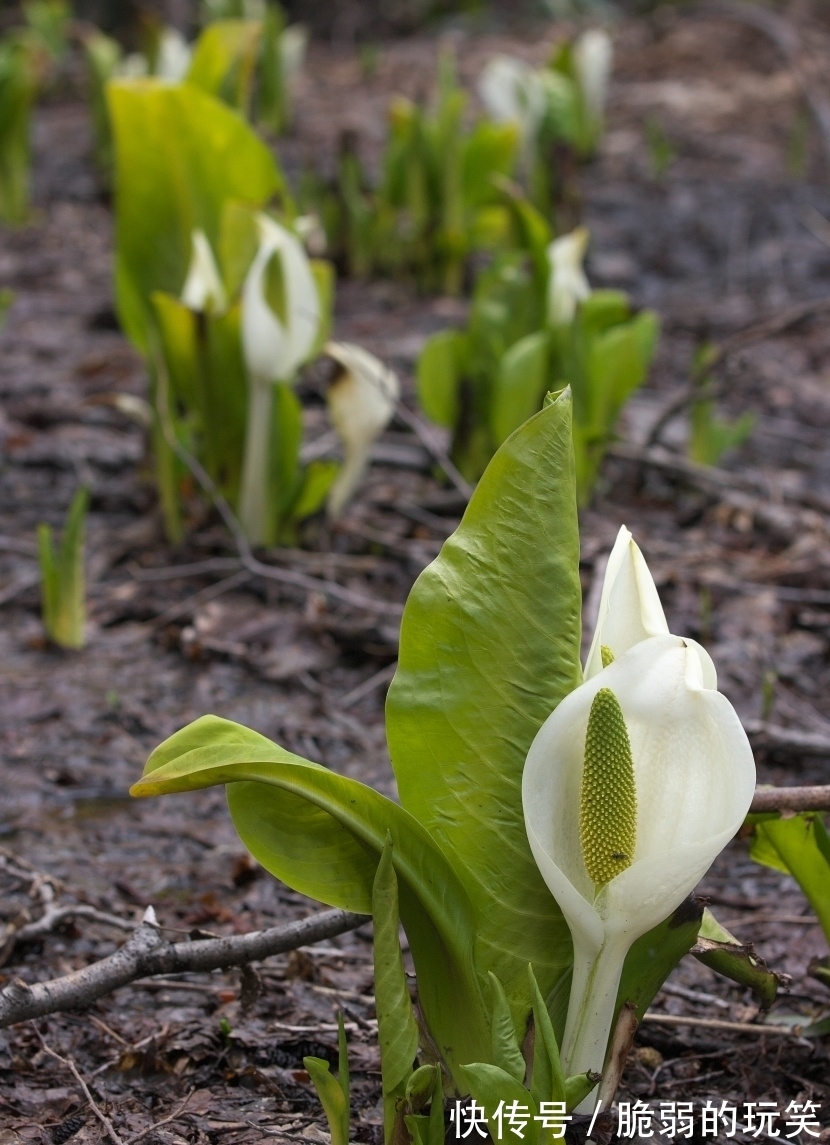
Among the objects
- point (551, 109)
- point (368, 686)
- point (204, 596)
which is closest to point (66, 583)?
A: point (204, 596)

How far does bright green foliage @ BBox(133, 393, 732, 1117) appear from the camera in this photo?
102 cm

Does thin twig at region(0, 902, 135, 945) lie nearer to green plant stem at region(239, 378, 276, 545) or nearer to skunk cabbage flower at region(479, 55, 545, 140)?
green plant stem at region(239, 378, 276, 545)

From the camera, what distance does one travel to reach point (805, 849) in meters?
1.25

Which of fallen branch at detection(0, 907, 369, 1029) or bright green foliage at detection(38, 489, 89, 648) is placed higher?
fallen branch at detection(0, 907, 369, 1029)

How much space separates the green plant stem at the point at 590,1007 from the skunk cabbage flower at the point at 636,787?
2cm

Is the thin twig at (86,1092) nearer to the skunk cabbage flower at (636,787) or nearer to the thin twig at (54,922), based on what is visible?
the thin twig at (54,922)

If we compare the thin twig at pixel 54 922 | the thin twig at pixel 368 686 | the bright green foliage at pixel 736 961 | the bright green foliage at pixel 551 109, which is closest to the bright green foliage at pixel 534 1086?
the bright green foliage at pixel 736 961

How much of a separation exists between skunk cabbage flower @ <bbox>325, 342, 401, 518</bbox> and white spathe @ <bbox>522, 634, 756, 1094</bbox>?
1397 mm

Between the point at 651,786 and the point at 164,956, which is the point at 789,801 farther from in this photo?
the point at 164,956

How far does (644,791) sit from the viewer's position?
0.96 m

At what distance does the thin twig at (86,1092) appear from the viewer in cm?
114

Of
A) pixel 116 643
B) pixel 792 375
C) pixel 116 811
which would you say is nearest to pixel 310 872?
pixel 116 811

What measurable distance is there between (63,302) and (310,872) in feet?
11.4

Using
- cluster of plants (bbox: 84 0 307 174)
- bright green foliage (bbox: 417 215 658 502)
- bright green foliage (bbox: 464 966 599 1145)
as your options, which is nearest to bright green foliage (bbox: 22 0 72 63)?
cluster of plants (bbox: 84 0 307 174)
